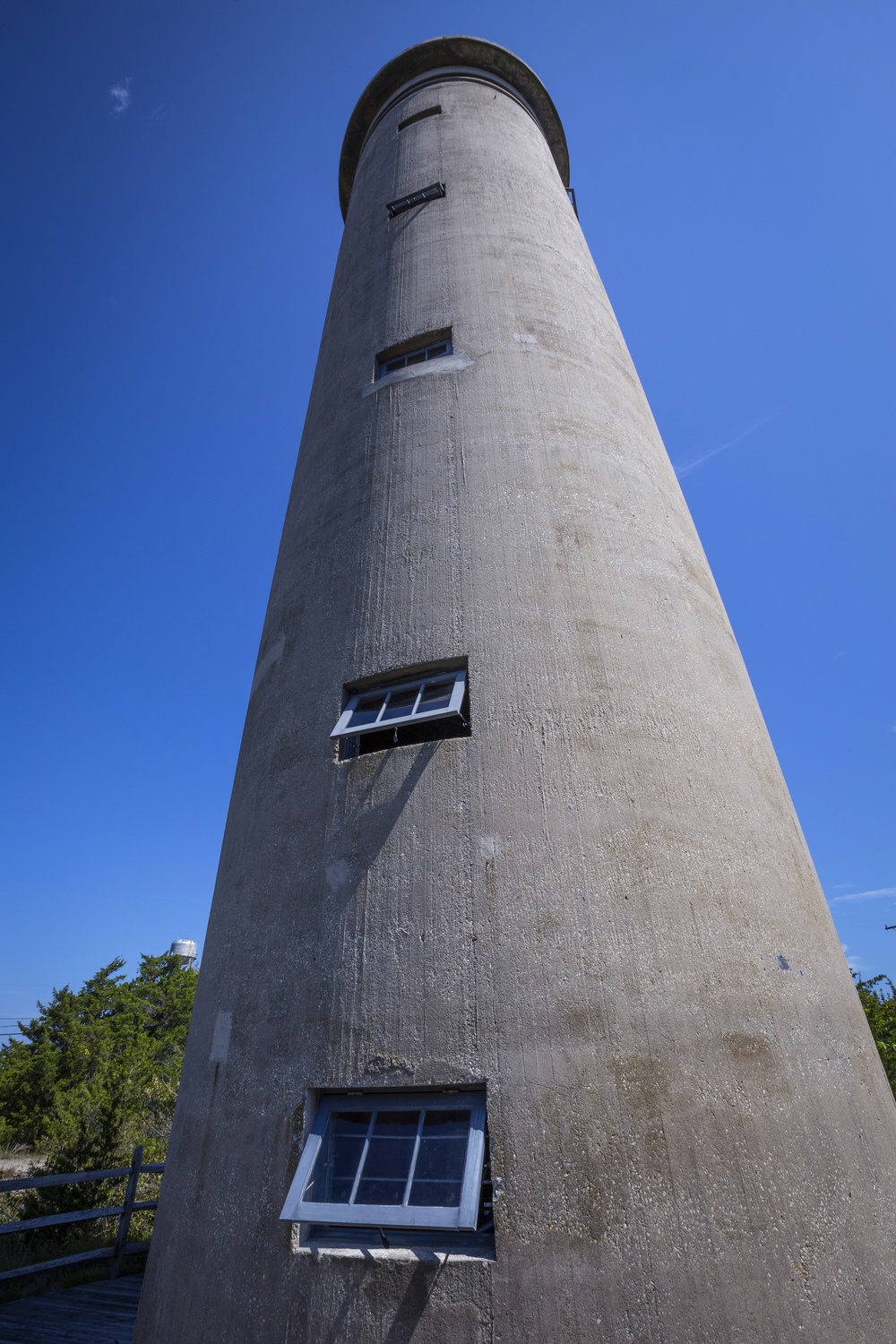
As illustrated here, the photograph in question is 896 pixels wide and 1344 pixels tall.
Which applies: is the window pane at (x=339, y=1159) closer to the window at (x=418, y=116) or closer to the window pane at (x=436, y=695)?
the window pane at (x=436, y=695)

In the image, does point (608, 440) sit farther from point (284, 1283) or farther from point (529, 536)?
point (284, 1283)

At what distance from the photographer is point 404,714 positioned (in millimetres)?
5371

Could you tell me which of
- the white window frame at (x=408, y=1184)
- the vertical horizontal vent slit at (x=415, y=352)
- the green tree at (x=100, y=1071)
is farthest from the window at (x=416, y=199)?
the green tree at (x=100, y=1071)

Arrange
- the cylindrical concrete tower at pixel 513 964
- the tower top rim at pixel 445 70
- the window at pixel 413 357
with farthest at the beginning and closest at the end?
the tower top rim at pixel 445 70 < the window at pixel 413 357 < the cylindrical concrete tower at pixel 513 964

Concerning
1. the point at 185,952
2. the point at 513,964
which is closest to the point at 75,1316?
the point at 513,964

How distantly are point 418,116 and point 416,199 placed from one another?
12.2 ft

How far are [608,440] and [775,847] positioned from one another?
4070mm

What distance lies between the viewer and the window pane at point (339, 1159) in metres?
3.98

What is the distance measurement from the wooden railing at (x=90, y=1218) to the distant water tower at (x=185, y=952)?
29.2 m

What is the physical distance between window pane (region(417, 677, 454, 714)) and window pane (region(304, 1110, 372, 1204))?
8.56 feet

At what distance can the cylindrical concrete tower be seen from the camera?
3516mm

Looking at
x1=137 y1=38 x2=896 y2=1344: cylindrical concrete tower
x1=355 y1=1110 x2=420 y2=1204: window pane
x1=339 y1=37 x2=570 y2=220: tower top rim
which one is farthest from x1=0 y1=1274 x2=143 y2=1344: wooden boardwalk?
x1=339 y1=37 x2=570 y2=220: tower top rim

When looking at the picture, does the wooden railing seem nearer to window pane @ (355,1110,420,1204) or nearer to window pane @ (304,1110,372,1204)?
window pane @ (304,1110,372,1204)

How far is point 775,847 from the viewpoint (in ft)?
16.3
